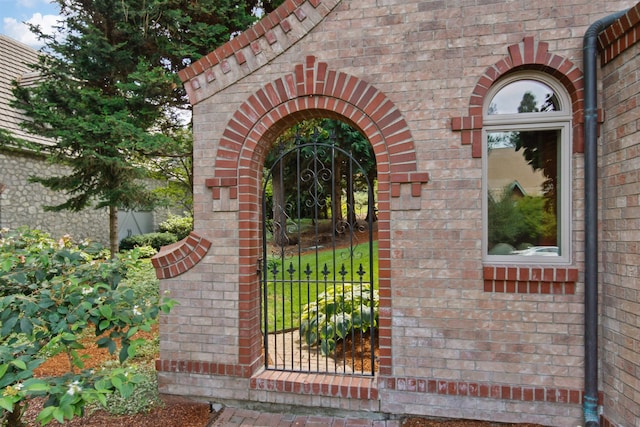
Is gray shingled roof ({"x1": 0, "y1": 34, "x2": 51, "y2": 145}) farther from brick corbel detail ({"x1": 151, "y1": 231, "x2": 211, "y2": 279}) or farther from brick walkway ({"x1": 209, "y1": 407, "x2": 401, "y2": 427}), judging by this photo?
brick walkway ({"x1": 209, "y1": 407, "x2": 401, "y2": 427})

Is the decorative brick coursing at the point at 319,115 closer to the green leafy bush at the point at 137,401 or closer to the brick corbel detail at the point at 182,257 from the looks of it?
the brick corbel detail at the point at 182,257

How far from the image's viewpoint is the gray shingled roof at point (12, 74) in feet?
30.3

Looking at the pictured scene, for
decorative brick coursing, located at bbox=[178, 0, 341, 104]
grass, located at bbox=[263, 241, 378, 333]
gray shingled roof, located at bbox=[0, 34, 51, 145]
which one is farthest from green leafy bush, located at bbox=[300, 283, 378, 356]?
gray shingled roof, located at bbox=[0, 34, 51, 145]

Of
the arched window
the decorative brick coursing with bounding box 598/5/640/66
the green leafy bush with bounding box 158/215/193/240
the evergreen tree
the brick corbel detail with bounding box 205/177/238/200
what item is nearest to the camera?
the decorative brick coursing with bounding box 598/5/640/66

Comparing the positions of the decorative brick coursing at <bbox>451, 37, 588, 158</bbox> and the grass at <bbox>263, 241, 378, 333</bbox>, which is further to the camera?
the grass at <bbox>263, 241, 378, 333</bbox>

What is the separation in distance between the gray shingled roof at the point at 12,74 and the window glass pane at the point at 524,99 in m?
10.3

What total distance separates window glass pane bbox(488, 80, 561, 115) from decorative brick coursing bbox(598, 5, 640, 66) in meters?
0.43

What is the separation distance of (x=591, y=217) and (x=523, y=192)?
21.0 inches

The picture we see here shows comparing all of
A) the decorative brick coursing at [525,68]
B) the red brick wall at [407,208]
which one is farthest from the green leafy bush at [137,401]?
the decorative brick coursing at [525,68]

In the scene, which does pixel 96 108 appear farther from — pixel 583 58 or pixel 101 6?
pixel 583 58

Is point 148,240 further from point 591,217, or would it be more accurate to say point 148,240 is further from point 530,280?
point 591,217

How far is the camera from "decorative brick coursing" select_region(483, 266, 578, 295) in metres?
3.05

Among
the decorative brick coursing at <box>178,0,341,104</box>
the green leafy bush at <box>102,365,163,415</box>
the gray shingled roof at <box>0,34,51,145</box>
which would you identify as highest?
the gray shingled roof at <box>0,34,51,145</box>

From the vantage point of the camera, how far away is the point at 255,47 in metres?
3.62
